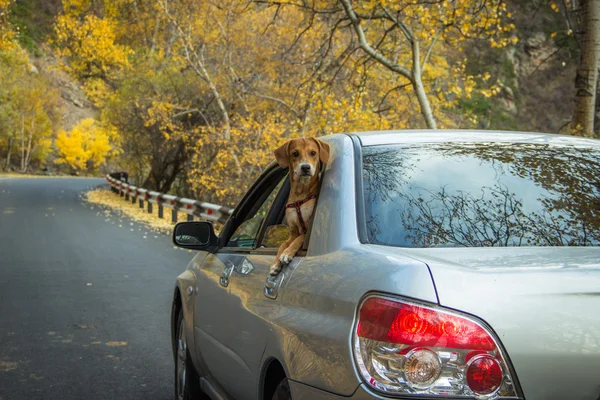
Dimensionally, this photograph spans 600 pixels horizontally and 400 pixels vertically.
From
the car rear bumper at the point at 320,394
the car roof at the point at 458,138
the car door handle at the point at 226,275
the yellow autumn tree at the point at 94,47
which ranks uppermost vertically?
the yellow autumn tree at the point at 94,47

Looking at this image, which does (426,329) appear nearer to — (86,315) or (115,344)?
(115,344)

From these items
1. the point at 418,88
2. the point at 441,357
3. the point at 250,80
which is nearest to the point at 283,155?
the point at 441,357

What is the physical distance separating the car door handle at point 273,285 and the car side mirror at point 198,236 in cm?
149

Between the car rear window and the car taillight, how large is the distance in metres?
0.58

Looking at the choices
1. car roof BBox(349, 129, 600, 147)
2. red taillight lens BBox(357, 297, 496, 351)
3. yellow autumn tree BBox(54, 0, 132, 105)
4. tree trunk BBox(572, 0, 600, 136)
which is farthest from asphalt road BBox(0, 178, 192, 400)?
yellow autumn tree BBox(54, 0, 132, 105)

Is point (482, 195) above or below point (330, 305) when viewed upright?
above

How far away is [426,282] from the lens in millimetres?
2459

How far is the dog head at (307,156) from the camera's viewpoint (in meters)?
3.90

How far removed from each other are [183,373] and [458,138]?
8.13 ft

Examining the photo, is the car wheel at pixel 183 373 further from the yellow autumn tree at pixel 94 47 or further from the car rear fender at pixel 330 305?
the yellow autumn tree at pixel 94 47

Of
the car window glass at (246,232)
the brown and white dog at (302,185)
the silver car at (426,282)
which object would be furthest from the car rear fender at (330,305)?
the car window glass at (246,232)

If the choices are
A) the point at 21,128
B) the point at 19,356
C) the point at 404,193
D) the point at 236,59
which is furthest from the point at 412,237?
the point at 21,128

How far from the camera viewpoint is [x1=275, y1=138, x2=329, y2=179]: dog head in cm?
390

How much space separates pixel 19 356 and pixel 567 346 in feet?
18.2
